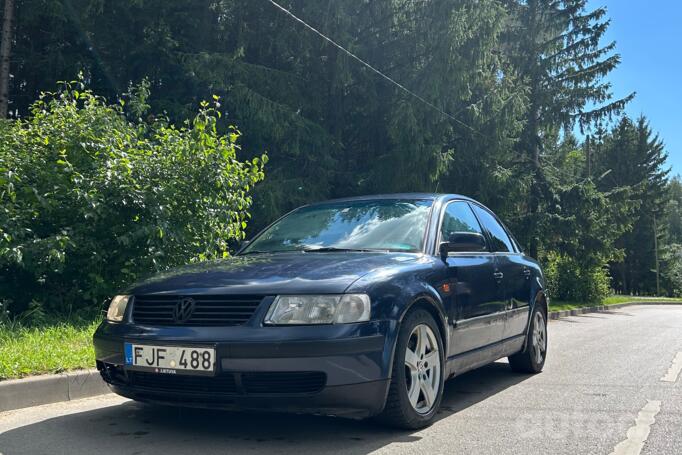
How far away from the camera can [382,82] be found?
17.2m

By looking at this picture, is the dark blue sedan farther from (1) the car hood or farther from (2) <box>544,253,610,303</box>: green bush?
(2) <box>544,253,610,303</box>: green bush

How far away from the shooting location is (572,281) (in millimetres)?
23922

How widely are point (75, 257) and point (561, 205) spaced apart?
18.1 metres

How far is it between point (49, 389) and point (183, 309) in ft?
5.69

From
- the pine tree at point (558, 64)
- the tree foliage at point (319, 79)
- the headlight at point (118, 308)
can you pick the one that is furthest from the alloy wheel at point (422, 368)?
the pine tree at point (558, 64)

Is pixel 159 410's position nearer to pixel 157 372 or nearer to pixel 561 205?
pixel 157 372

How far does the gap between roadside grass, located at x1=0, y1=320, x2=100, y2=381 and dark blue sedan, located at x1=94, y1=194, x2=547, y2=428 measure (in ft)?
3.78

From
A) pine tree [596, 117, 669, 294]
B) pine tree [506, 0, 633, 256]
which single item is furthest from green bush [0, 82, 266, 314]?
pine tree [596, 117, 669, 294]

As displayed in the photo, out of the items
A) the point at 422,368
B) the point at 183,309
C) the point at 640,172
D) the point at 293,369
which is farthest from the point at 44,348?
the point at 640,172

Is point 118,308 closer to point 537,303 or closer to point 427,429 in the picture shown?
point 427,429

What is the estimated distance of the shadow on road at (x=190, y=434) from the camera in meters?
3.56

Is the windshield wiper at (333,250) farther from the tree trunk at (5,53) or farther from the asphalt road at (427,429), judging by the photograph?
the tree trunk at (5,53)

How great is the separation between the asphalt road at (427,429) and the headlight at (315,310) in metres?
0.71

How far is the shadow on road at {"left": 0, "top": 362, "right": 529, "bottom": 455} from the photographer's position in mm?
3557
